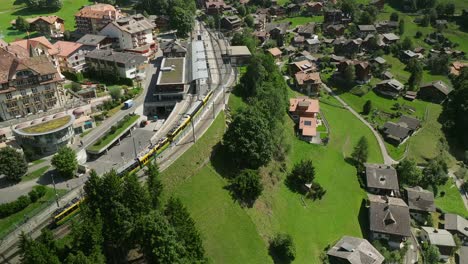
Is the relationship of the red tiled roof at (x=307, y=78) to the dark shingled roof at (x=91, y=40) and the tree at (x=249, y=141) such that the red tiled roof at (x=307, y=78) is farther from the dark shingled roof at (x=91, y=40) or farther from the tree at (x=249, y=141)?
the dark shingled roof at (x=91, y=40)

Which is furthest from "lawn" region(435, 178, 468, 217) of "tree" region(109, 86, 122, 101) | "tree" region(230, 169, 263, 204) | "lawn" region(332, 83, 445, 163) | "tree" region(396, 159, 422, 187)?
"tree" region(109, 86, 122, 101)

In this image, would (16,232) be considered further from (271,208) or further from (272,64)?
(272,64)

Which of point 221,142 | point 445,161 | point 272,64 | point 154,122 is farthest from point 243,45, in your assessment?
point 445,161

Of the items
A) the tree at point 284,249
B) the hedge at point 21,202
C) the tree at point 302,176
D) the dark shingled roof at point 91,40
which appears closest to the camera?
the hedge at point 21,202

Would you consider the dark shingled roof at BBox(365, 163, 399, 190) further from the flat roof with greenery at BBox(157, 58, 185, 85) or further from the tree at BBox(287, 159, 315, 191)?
the flat roof with greenery at BBox(157, 58, 185, 85)

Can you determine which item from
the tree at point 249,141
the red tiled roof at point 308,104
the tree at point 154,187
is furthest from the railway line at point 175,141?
the red tiled roof at point 308,104

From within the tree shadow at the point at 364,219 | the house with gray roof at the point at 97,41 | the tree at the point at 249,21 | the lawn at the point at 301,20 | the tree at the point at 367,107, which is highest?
the house with gray roof at the point at 97,41

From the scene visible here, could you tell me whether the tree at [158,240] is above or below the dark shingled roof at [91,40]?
below
